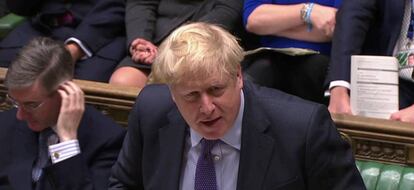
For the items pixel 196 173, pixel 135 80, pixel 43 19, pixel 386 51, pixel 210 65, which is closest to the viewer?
pixel 210 65

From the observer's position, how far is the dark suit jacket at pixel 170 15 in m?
2.74

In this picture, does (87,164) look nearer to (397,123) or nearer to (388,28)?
(397,123)

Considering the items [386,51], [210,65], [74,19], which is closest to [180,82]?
[210,65]

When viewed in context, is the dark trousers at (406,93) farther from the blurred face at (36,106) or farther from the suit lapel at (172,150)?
the blurred face at (36,106)

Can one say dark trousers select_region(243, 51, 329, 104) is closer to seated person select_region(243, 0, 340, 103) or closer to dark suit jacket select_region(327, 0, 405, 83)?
seated person select_region(243, 0, 340, 103)

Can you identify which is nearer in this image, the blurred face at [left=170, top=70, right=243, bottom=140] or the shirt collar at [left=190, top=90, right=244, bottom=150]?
the blurred face at [left=170, top=70, right=243, bottom=140]

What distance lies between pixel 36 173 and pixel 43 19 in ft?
3.54

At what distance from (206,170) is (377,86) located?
30.7 inches

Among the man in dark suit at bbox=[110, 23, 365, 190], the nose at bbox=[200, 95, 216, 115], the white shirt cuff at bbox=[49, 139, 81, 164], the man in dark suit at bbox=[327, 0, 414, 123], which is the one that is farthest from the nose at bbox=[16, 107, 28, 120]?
the man in dark suit at bbox=[327, 0, 414, 123]

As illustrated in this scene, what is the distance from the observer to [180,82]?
58.4 inches

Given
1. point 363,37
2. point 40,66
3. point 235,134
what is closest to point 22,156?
point 40,66

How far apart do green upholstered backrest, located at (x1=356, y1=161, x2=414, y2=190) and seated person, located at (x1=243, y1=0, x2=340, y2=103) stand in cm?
52

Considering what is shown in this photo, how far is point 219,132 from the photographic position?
157cm

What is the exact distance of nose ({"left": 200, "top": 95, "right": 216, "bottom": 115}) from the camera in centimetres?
149
